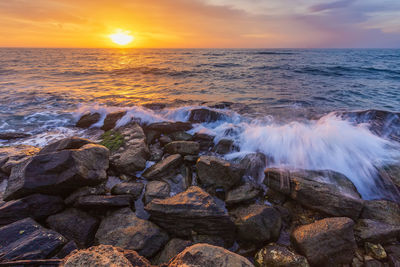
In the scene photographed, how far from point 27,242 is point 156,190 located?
187cm

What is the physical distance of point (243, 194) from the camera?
3604 mm

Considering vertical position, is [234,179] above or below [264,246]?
above

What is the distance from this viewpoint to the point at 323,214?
3281mm

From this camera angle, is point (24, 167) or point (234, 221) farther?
point (24, 167)

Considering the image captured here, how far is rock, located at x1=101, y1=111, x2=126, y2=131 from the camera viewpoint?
695 cm

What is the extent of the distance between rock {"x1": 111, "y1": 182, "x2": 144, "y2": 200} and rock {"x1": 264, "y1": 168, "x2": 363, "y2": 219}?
2553mm

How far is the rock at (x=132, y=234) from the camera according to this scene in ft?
8.63

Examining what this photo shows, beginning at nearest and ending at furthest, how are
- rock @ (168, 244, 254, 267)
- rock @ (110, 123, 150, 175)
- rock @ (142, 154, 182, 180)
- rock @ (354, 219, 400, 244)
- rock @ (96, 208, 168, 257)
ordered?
rock @ (168, 244, 254, 267), rock @ (96, 208, 168, 257), rock @ (354, 219, 400, 244), rock @ (142, 154, 182, 180), rock @ (110, 123, 150, 175)

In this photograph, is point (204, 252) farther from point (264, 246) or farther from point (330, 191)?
point (330, 191)

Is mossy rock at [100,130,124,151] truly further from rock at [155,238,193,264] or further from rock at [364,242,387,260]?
rock at [364,242,387,260]

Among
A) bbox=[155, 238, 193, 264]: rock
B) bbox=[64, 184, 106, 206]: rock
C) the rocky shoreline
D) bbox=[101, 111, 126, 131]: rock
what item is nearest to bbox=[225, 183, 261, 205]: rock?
the rocky shoreline

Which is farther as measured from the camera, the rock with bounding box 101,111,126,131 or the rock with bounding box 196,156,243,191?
the rock with bounding box 101,111,126,131

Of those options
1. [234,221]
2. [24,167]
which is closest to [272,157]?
[234,221]

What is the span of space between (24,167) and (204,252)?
3.38m
